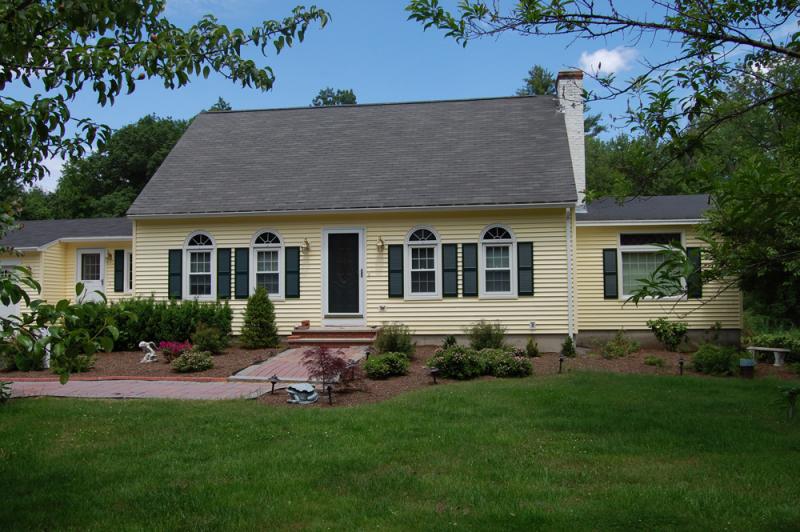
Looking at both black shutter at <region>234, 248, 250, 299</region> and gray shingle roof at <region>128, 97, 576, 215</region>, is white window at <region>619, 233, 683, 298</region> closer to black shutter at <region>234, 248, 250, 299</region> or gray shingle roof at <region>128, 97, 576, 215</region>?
gray shingle roof at <region>128, 97, 576, 215</region>

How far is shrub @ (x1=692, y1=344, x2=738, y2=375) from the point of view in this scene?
480 inches

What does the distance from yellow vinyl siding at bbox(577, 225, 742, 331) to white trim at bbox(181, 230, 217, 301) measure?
9.42 meters

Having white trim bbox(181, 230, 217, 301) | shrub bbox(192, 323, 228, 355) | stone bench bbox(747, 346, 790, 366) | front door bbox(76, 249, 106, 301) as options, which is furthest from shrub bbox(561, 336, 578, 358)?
front door bbox(76, 249, 106, 301)

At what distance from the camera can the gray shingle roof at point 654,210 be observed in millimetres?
→ 16516

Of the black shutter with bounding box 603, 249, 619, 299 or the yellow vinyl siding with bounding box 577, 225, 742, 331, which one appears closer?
the yellow vinyl siding with bounding box 577, 225, 742, 331

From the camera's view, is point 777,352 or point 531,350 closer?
point 777,352

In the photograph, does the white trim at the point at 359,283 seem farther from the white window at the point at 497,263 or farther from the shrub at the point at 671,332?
the shrub at the point at 671,332

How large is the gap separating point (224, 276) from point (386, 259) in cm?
420

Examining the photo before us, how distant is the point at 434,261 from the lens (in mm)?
15734

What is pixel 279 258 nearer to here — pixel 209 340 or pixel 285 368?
pixel 209 340

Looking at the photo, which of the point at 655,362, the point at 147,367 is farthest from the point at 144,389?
the point at 655,362

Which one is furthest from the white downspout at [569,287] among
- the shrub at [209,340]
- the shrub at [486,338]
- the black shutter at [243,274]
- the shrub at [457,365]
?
the shrub at [209,340]

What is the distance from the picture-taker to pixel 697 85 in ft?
14.3

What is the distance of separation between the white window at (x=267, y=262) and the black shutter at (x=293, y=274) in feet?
0.69
